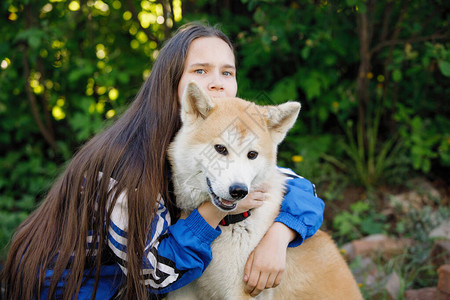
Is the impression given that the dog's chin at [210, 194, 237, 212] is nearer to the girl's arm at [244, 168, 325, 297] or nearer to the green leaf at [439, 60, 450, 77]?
the girl's arm at [244, 168, 325, 297]

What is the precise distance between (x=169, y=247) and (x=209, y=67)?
1055 millimetres

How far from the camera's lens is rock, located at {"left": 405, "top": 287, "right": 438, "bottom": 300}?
9.07 feet

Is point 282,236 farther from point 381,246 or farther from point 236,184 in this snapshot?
point 381,246

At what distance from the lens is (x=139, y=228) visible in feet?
5.97

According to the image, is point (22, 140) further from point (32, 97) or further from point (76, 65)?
point (76, 65)

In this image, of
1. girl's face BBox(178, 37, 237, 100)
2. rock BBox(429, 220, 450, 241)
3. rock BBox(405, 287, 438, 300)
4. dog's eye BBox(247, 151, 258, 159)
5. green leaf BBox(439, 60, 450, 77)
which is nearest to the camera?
dog's eye BBox(247, 151, 258, 159)

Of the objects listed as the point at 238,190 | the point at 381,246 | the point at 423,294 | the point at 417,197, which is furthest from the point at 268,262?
the point at 417,197

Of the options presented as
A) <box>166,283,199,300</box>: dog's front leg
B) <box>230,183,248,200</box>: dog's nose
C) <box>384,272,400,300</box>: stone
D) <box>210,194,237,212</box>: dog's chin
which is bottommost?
<box>384,272,400,300</box>: stone

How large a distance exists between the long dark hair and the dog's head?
135 mm

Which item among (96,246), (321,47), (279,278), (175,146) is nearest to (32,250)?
(96,246)

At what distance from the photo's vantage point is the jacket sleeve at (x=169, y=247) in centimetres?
177

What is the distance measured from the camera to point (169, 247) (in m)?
1.80

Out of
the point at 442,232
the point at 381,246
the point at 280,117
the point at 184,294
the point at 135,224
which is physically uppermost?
the point at 280,117

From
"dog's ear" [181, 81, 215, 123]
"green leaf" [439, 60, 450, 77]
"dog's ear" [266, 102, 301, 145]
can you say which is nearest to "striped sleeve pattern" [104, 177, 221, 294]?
"dog's ear" [181, 81, 215, 123]
